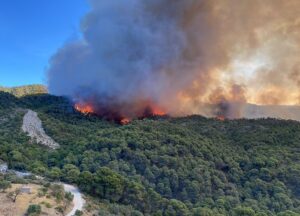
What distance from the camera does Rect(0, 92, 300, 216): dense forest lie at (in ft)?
180

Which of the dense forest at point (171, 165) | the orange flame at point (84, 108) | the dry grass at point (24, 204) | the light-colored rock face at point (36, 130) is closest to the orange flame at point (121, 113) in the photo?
the orange flame at point (84, 108)

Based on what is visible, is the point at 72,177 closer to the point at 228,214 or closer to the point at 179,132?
the point at 228,214

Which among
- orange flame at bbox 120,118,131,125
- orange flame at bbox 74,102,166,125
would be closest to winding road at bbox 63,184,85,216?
orange flame at bbox 120,118,131,125

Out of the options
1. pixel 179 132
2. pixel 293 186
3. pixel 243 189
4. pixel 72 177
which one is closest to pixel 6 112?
pixel 179 132

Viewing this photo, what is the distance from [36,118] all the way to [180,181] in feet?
150

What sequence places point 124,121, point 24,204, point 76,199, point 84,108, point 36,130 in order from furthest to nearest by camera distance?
point 84,108 → point 124,121 → point 36,130 → point 76,199 → point 24,204

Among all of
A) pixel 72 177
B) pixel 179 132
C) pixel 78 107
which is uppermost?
pixel 78 107

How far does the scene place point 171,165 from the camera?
231 feet

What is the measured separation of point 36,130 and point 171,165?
33900mm

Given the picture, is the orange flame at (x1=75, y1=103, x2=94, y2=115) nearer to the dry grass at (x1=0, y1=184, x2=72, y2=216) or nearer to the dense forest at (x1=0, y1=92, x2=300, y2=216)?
the dense forest at (x1=0, y1=92, x2=300, y2=216)

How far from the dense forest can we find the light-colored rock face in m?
1.53

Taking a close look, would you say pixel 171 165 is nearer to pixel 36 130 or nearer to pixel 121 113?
pixel 36 130

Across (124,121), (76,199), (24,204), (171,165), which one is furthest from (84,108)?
(24,204)

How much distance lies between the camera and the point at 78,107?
4862 inches
